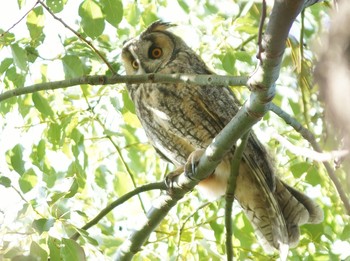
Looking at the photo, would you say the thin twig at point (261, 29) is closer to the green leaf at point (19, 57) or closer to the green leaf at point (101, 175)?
the green leaf at point (19, 57)

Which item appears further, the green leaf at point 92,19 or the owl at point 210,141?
the owl at point 210,141

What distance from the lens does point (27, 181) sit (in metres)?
2.54

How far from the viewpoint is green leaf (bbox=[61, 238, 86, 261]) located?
77.3 inches

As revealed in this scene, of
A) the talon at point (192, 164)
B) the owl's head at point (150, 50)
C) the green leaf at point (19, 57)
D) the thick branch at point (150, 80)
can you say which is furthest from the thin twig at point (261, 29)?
the owl's head at point (150, 50)

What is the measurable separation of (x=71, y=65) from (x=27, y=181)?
448 mm

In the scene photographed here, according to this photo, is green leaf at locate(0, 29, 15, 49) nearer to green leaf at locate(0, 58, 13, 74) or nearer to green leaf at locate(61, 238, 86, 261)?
green leaf at locate(0, 58, 13, 74)

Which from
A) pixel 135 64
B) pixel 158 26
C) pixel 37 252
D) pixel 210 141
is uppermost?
pixel 158 26

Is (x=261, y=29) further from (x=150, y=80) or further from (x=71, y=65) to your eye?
(x=71, y=65)

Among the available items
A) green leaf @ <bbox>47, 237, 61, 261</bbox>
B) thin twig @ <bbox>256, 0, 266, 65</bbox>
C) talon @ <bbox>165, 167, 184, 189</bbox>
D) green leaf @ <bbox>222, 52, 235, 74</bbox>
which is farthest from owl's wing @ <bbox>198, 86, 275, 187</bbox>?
thin twig @ <bbox>256, 0, 266, 65</bbox>

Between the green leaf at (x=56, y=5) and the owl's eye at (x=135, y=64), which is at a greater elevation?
the owl's eye at (x=135, y=64)

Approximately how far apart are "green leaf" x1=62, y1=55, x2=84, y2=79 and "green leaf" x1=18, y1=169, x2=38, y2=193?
405mm

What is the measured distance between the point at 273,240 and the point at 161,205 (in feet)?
2.21

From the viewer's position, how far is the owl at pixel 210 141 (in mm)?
2885

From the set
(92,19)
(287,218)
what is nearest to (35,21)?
(92,19)
